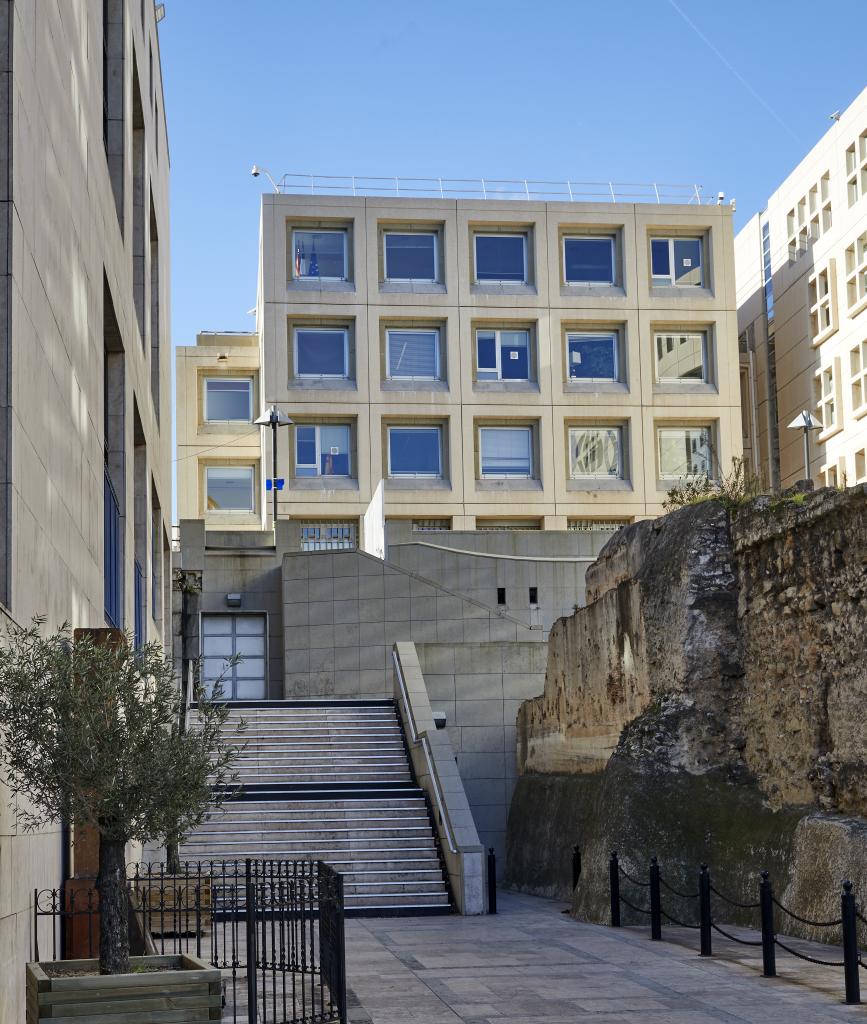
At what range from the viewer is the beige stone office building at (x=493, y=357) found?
4338 centimetres

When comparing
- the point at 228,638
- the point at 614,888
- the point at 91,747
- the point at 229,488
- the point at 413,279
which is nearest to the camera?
the point at 91,747

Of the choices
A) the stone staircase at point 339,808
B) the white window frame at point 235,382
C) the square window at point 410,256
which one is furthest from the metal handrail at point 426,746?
the white window frame at point 235,382

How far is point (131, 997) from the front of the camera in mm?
8414

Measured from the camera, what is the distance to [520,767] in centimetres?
2552

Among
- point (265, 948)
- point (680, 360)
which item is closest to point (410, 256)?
point (680, 360)

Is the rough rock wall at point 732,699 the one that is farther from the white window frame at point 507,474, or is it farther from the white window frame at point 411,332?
the white window frame at point 411,332

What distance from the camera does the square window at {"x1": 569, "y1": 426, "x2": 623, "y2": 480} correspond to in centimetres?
4456

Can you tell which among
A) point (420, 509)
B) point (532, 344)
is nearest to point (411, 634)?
point (420, 509)

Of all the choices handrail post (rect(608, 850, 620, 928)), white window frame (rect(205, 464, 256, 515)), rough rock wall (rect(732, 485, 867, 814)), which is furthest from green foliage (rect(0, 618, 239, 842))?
white window frame (rect(205, 464, 256, 515))

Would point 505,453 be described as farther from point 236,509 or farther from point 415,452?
point 236,509

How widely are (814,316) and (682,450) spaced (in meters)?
6.97

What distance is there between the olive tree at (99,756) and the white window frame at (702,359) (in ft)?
122

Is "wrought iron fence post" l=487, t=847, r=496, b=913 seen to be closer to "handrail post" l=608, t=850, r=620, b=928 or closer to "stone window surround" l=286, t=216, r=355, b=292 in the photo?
"handrail post" l=608, t=850, r=620, b=928

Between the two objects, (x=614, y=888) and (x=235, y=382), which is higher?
(x=235, y=382)
